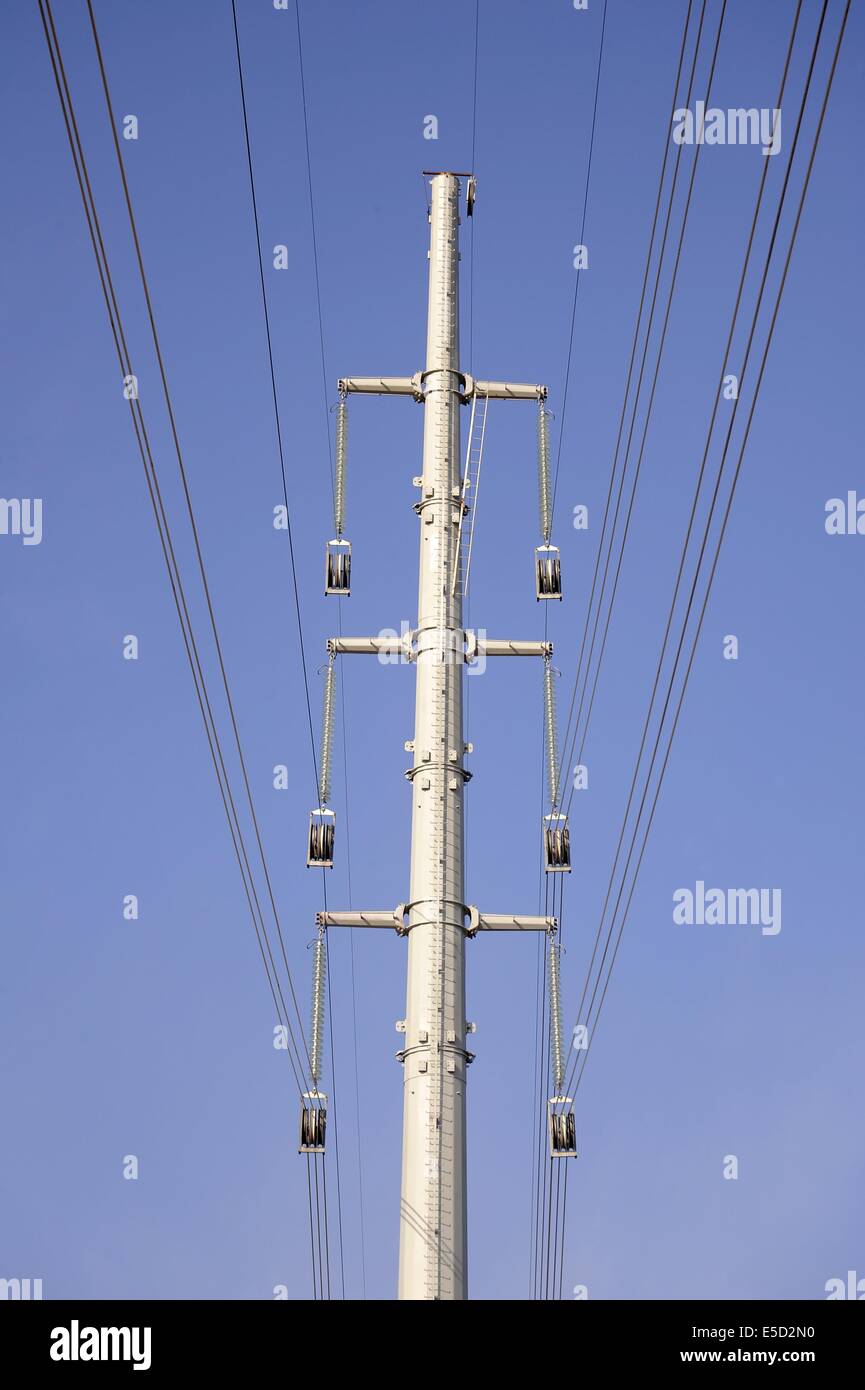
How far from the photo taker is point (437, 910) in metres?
23.5

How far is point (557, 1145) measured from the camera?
25.6 meters

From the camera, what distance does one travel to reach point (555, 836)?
2647cm

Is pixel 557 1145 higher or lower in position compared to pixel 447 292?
lower

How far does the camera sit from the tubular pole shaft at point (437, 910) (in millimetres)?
21297

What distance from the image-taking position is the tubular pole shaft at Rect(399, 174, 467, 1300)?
21.3 meters

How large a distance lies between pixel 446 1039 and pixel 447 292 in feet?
43.8

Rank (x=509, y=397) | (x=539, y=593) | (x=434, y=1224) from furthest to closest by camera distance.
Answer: (x=509, y=397)
(x=539, y=593)
(x=434, y=1224)

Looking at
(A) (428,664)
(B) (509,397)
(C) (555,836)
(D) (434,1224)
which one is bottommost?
(D) (434,1224)
